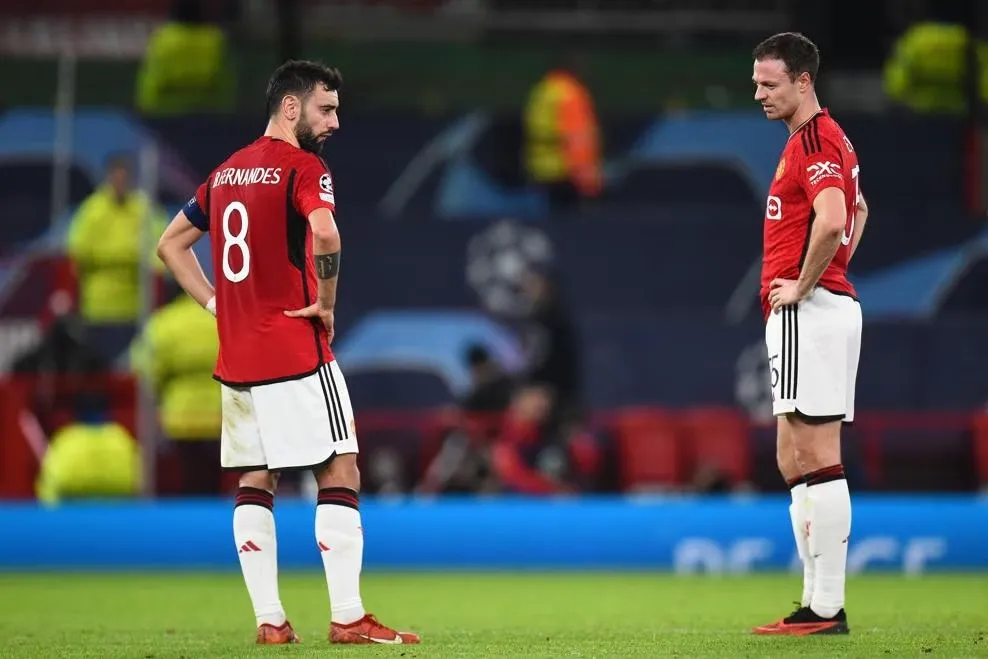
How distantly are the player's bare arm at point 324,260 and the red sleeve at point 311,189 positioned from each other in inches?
1.2

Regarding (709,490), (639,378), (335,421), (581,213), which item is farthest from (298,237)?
(581,213)

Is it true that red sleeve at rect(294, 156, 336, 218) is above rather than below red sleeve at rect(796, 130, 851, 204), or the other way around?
below

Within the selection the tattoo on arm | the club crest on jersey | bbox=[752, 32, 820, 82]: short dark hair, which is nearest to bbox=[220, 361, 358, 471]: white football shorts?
the tattoo on arm

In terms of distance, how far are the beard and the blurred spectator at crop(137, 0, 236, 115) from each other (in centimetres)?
1264

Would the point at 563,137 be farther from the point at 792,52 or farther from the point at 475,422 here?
the point at 792,52

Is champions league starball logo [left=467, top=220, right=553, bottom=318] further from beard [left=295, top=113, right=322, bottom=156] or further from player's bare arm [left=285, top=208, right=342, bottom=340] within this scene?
player's bare arm [left=285, top=208, right=342, bottom=340]

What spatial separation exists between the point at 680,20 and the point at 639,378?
328 inches

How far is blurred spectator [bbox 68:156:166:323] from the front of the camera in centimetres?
1538

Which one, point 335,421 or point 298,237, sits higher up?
point 298,237

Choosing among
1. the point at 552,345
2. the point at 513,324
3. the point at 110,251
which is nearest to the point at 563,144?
the point at 513,324

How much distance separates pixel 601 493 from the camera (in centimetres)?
1545

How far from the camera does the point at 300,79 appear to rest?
21.4 ft

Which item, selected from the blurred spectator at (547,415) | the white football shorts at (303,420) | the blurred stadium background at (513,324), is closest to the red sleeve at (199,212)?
the white football shorts at (303,420)

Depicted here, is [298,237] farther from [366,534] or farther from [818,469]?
[366,534]
